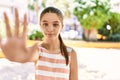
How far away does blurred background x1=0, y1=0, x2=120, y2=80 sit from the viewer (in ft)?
5.59

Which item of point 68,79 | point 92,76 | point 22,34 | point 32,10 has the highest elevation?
point 32,10

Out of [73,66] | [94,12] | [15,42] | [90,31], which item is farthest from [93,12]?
[15,42]

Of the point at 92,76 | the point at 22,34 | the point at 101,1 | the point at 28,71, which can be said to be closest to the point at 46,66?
the point at 22,34

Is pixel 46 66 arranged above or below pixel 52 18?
below

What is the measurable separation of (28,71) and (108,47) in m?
0.57

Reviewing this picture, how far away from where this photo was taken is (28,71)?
1621mm

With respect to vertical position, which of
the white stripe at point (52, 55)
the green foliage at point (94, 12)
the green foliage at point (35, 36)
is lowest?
the white stripe at point (52, 55)

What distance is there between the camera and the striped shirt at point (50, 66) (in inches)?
31.5

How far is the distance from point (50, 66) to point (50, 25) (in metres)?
0.13

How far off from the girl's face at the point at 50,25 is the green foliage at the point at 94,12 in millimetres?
985

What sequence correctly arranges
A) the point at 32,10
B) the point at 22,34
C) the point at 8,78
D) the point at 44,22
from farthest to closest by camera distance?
the point at 32,10, the point at 8,78, the point at 44,22, the point at 22,34

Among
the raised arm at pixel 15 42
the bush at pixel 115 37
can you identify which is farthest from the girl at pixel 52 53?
the bush at pixel 115 37

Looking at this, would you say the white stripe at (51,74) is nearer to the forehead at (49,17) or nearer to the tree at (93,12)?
the forehead at (49,17)

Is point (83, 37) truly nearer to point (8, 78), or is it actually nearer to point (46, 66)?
point (8, 78)
